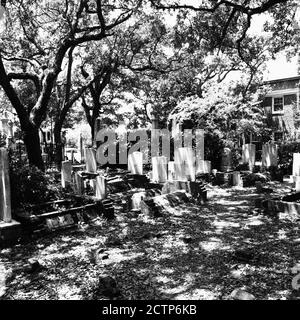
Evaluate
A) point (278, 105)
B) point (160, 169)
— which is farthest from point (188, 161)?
point (278, 105)

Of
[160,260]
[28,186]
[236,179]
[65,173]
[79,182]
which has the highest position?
[65,173]

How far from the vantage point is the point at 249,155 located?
1661 cm

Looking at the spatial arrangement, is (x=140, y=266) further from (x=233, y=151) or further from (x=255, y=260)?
(x=233, y=151)

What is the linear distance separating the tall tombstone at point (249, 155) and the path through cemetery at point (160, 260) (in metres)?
8.22

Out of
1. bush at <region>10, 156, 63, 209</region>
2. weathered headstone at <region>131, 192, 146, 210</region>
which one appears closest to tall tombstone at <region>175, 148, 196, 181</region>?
weathered headstone at <region>131, 192, 146, 210</region>

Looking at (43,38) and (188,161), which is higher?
(43,38)

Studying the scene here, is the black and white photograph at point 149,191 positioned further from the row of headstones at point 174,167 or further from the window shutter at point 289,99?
the window shutter at point 289,99

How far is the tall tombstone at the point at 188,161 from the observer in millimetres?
11297

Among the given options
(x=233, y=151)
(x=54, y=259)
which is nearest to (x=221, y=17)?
(x=233, y=151)

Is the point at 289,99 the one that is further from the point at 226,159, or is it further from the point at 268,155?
the point at 226,159

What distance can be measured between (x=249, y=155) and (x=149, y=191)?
806cm

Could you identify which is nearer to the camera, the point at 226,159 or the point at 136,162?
the point at 136,162

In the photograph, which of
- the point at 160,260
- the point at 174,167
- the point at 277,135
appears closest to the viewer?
the point at 160,260

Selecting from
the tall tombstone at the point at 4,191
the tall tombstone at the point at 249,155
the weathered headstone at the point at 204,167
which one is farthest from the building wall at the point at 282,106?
the tall tombstone at the point at 4,191
